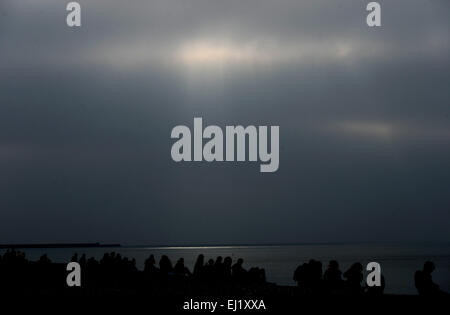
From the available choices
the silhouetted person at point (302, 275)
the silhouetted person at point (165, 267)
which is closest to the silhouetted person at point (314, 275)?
the silhouetted person at point (302, 275)

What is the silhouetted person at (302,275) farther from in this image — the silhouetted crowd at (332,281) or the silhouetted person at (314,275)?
the silhouetted person at (314,275)

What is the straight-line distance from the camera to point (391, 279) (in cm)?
6675

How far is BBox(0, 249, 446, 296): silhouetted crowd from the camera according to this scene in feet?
54.0

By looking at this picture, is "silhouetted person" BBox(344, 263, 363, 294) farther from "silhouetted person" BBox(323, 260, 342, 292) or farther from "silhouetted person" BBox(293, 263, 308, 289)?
"silhouetted person" BBox(293, 263, 308, 289)

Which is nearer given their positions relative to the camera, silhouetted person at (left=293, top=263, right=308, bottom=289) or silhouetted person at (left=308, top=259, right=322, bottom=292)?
silhouetted person at (left=308, top=259, right=322, bottom=292)

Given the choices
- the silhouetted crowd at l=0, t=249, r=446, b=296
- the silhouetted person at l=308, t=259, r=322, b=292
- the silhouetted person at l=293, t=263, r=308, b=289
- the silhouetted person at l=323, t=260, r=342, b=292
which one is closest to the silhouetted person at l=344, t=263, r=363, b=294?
the silhouetted crowd at l=0, t=249, r=446, b=296

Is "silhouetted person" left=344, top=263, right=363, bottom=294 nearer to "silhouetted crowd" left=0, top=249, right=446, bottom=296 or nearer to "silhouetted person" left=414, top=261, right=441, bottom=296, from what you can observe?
"silhouetted crowd" left=0, top=249, right=446, bottom=296

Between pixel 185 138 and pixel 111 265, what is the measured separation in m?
5.99

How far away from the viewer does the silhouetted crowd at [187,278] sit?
16.5 meters

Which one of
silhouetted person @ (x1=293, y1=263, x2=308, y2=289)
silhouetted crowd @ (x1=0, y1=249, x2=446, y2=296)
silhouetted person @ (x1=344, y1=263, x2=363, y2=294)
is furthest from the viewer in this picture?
silhouetted person @ (x1=293, y1=263, x2=308, y2=289)

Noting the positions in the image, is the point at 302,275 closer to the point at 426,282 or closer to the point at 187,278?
the point at 426,282

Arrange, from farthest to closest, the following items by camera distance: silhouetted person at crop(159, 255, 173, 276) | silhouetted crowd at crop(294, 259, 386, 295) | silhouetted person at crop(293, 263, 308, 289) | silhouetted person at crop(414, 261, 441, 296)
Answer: silhouetted person at crop(159, 255, 173, 276)
silhouetted person at crop(293, 263, 308, 289)
silhouetted crowd at crop(294, 259, 386, 295)
silhouetted person at crop(414, 261, 441, 296)
